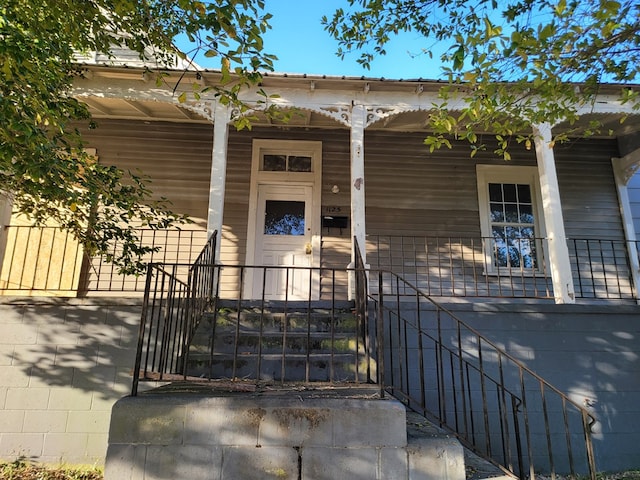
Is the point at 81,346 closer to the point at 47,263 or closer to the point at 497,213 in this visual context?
the point at 47,263

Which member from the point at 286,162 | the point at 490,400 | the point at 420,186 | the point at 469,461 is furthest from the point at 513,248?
the point at 469,461

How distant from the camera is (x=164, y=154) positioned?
664 cm

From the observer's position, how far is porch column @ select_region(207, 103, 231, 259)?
498 cm

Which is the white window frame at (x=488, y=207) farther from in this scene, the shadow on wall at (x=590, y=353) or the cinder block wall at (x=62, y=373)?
the cinder block wall at (x=62, y=373)

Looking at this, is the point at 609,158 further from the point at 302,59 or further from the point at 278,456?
the point at 278,456

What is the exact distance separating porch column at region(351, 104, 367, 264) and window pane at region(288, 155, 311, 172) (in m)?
1.58

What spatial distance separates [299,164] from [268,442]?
4.89 meters

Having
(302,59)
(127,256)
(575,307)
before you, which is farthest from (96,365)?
(575,307)

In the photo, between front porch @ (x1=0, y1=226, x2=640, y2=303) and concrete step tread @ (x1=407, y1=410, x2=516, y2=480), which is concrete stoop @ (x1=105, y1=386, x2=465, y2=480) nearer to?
concrete step tread @ (x1=407, y1=410, x2=516, y2=480)

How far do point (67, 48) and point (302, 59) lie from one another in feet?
10.4

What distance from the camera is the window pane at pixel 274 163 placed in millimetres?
6785

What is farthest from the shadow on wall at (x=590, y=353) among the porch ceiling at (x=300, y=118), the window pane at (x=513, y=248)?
the porch ceiling at (x=300, y=118)

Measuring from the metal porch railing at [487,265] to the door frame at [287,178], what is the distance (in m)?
0.87

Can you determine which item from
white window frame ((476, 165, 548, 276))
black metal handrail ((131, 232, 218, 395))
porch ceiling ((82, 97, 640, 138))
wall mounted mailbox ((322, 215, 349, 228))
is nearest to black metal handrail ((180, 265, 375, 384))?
black metal handrail ((131, 232, 218, 395))
